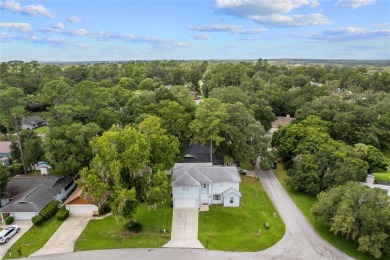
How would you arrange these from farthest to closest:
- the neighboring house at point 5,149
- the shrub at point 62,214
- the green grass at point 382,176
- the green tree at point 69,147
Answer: the neighboring house at point 5,149
the green grass at point 382,176
the green tree at point 69,147
the shrub at point 62,214

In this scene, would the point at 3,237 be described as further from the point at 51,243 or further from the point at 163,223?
the point at 163,223

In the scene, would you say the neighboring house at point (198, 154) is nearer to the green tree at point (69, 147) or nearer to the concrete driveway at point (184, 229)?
the concrete driveway at point (184, 229)

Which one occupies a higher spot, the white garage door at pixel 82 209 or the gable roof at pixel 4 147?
the gable roof at pixel 4 147

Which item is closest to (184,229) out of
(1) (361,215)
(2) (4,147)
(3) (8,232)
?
(1) (361,215)

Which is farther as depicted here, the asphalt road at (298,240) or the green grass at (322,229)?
the green grass at (322,229)

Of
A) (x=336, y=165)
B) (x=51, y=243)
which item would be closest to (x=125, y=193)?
(x=51, y=243)

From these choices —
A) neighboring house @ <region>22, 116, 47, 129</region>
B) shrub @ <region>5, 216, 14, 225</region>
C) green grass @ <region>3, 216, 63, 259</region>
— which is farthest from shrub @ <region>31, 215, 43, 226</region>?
neighboring house @ <region>22, 116, 47, 129</region>

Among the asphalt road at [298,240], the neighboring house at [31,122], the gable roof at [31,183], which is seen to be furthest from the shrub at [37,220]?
the neighboring house at [31,122]
